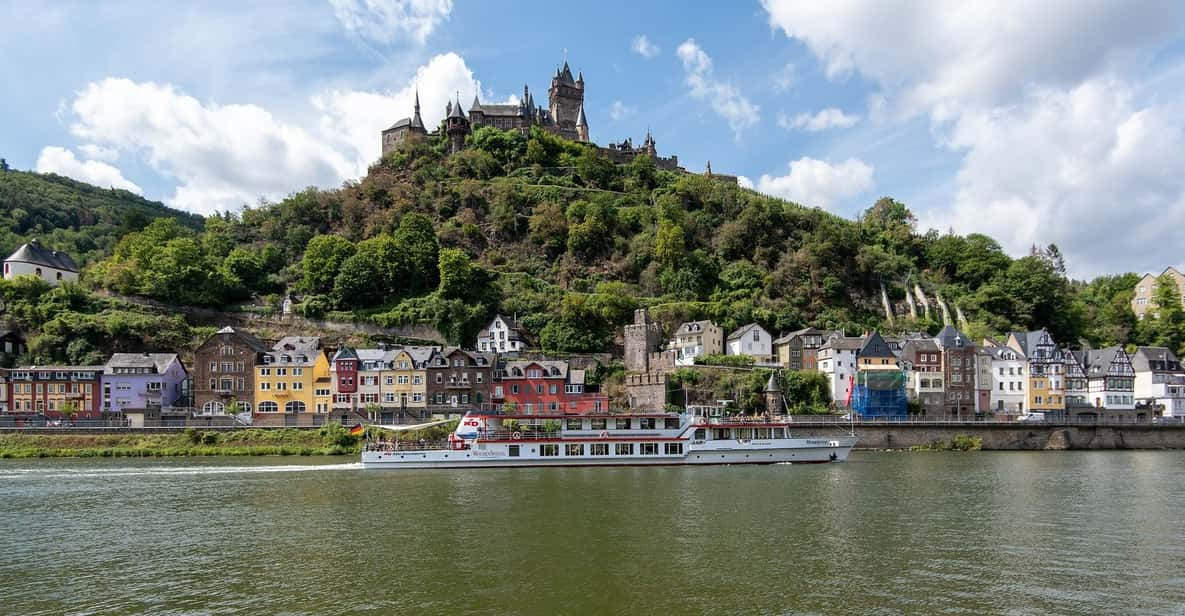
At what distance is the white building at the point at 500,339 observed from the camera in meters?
69.6

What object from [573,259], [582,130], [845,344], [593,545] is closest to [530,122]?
[582,130]

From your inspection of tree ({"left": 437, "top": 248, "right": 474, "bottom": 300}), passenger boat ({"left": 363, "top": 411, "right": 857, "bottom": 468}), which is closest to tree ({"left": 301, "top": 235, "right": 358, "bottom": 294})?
tree ({"left": 437, "top": 248, "right": 474, "bottom": 300})

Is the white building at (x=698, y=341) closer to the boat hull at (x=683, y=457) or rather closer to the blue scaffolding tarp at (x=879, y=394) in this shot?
the blue scaffolding tarp at (x=879, y=394)

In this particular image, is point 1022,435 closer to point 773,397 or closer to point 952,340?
point 952,340

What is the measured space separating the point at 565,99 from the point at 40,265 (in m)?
67.2

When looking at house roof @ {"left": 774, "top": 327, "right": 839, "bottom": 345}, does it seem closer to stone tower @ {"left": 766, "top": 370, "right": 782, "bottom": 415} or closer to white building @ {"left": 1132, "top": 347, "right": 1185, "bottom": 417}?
stone tower @ {"left": 766, "top": 370, "right": 782, "bottom": 415}

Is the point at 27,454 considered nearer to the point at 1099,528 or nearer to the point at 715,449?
the point at 715,449

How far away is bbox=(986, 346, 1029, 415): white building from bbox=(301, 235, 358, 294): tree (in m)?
57.0

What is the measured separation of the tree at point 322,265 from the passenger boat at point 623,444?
31.5m

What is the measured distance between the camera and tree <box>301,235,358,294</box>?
7519 cm

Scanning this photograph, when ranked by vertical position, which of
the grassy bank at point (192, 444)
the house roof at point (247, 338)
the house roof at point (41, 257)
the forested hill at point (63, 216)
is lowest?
the grassy bank at point (192, 444)

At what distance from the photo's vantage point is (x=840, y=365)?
64.8m

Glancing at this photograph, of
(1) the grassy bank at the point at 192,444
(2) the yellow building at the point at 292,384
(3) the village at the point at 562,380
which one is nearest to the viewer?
(1) the grassy bank at the point at 192,444

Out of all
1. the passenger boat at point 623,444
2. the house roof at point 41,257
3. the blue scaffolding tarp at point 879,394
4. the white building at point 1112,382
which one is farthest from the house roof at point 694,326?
the house roof at point 41,257
